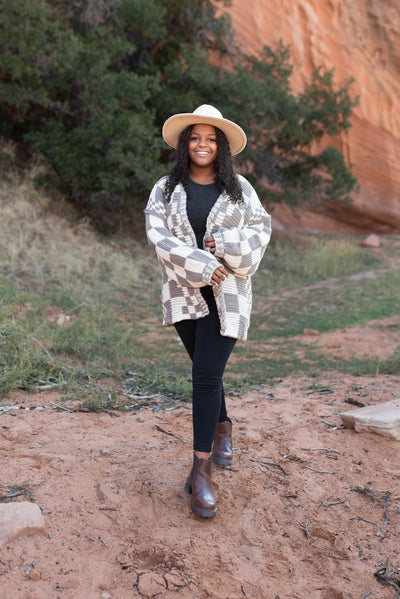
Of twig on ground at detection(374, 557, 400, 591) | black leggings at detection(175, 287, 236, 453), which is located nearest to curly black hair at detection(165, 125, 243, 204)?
black leggings at detection(175, 287, 236, 453)

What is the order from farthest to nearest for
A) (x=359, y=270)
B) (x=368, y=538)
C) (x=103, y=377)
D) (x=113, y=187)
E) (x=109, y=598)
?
(x=359, y=270) < (x=113, y=187) < (x=103, y=377) < (x=368, y=538) < (x=109, y=598)

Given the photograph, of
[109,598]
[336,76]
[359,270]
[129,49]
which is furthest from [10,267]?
[336,76]

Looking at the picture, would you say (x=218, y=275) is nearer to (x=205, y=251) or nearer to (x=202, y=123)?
(x=205, y=251)

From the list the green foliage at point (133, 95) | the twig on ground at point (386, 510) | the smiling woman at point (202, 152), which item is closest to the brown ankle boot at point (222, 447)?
the twig on ground at point (386, 510)

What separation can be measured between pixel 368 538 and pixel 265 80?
32.3 ft

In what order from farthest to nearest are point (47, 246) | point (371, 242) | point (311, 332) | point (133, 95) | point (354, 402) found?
point (371, 242) → point (133, 95) → point (47, 246) → point (311, 332) → point (354, 402)

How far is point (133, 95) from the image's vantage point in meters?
9.12

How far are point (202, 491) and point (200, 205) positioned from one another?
4.17 ft

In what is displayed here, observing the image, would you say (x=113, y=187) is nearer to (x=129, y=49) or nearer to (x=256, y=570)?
(x=129, y=49)

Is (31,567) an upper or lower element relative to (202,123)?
lower

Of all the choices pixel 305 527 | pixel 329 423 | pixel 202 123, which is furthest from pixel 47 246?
pixel 305 527

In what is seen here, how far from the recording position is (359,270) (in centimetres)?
1045

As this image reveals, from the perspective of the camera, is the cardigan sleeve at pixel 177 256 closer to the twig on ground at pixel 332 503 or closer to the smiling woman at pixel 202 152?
the smiling woman at pixel 202 152

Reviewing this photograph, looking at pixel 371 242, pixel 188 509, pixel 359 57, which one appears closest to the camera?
pixel 188 509
